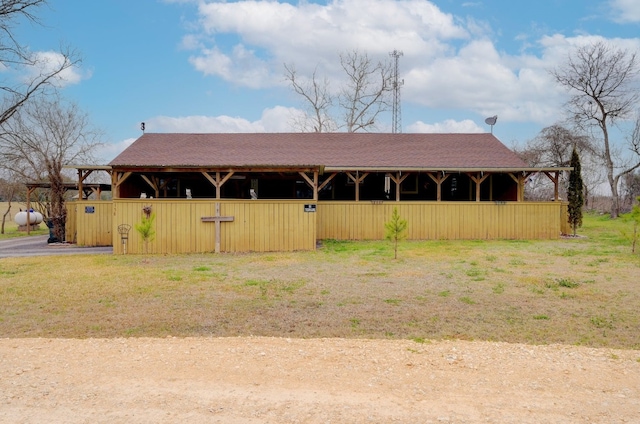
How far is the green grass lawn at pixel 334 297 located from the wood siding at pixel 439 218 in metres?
4.60

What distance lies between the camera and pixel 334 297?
768cm

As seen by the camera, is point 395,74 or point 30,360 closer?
point 30,360

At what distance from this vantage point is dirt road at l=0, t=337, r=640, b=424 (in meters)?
3.47

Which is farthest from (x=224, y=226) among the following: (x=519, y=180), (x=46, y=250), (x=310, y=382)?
(x=519, y=180)

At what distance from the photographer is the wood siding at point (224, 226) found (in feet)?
46.9

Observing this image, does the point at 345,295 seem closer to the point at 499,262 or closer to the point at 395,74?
the point at 499,262

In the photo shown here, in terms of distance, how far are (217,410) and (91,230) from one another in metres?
15.2

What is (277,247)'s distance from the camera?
14.6 m

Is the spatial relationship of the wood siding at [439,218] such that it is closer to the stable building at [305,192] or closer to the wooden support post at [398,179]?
the stable building at [305,192]

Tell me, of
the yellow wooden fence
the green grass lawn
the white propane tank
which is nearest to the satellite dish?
the yellow wooden fence

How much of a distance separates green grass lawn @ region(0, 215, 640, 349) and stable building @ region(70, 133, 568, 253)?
5.63 ft

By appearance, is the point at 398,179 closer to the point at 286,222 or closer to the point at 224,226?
the point at 286,222

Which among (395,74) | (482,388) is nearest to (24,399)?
(482,388)

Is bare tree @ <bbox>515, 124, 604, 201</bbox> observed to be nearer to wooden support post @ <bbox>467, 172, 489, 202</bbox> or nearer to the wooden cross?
wooden support post @ <bbox>467, 172, 489, 202</bbox>
